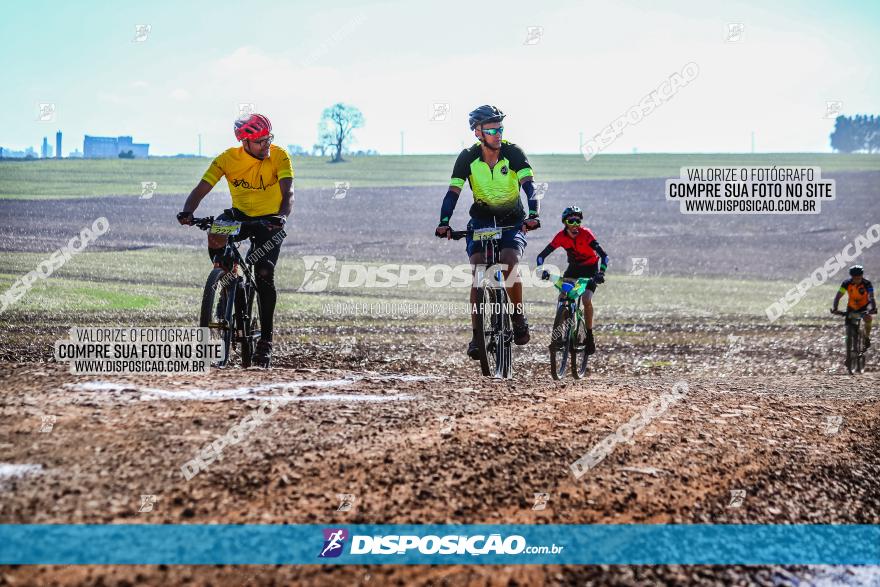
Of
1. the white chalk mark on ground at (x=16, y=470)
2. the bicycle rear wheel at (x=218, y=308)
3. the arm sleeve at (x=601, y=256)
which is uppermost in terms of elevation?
the arm sleeve at (x=601, y=256)

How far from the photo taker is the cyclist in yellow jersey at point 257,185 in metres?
9.41

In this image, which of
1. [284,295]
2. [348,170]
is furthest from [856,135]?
[284,295]

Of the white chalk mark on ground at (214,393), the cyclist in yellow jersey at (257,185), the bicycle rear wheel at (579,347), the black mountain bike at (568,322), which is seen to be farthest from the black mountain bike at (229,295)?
the bicycle rear wheel at (579,347)

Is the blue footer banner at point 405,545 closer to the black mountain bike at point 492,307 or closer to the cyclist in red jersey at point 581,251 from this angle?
the black mountain bike at point 492,307

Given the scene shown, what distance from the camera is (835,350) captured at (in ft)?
66.1

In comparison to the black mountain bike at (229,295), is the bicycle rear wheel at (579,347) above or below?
below

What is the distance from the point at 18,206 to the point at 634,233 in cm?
3504

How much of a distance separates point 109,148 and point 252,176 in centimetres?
8448

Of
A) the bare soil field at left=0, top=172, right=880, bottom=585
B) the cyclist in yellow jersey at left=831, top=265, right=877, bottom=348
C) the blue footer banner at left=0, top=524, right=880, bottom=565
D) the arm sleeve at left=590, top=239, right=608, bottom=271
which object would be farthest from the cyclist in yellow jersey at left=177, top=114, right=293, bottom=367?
the cyclist in yellow jersey at left=831, top=265, right=877, bottom=348

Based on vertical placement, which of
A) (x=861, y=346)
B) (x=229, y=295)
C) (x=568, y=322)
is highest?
(x=229, y=295)

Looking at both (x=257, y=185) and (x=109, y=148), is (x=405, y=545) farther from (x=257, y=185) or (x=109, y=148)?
(x=109, y=148)

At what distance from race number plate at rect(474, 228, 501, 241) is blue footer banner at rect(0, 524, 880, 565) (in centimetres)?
423

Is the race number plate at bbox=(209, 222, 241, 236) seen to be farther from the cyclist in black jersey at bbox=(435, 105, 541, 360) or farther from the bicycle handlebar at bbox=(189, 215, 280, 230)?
the cyclist in black jersey at bbox=(435, 105, 541, 360)

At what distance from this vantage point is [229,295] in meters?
9.31
